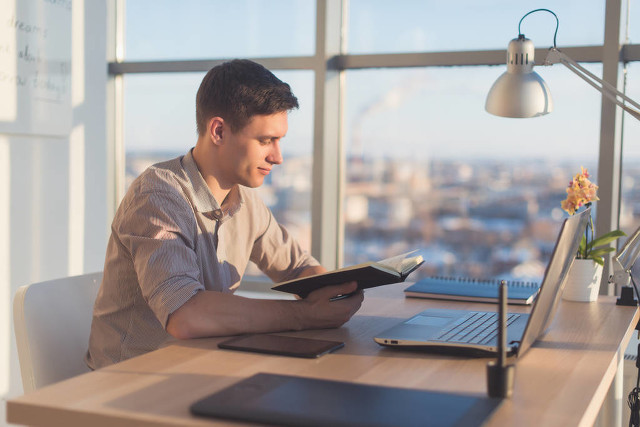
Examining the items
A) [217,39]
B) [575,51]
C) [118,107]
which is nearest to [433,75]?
[575,51]

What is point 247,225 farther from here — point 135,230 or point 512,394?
point 512,394

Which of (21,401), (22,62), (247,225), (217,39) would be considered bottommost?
(21,401)

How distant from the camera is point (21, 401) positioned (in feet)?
3.44

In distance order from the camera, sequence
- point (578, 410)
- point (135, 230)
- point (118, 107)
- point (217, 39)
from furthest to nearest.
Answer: point (118, 107)
point (217, 39)
point (135, 230)
point (578, 410)

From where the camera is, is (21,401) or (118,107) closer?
(21,401)

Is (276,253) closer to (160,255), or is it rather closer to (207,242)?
(207,242)

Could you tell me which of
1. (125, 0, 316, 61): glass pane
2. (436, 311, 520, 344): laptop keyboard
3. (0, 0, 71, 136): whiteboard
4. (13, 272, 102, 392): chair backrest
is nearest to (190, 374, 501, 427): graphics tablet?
(436, 311, 520, 344): laptop keyboard

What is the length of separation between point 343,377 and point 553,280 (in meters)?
0.45

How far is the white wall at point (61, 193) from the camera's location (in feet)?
8.83

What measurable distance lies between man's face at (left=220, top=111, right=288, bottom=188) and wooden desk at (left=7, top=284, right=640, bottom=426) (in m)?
0.52

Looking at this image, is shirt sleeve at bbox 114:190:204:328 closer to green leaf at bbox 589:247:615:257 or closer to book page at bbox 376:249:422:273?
book page at bbox 376:249:422:273

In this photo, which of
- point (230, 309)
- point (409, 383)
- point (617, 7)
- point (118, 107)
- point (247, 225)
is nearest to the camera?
point (409, 383)

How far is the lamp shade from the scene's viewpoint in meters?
2.05

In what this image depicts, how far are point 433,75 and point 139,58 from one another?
1414 mm
